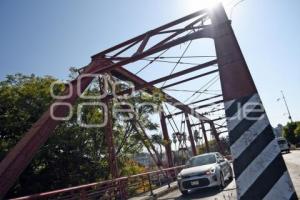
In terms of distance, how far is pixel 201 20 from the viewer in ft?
33.7

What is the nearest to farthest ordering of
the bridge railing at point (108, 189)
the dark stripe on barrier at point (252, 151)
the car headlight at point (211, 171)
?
the dark stripe on barrier at point (252, 151)
the bridge railing at point (108, 189)
the car headlight at point (211, 171)

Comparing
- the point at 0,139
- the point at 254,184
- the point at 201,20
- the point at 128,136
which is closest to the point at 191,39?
the point at 201,20

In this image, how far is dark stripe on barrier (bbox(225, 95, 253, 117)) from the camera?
25.0 feet

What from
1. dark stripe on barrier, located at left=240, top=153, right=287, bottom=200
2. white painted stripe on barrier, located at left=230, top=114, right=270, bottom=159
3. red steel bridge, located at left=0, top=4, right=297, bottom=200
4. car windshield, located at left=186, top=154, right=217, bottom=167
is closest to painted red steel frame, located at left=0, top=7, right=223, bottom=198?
red steel bridge, located at left=0, top=4, right=297, bottom=200

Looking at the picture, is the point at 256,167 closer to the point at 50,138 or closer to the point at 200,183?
the point at 200,183

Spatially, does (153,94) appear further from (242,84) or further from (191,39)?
(242,84)

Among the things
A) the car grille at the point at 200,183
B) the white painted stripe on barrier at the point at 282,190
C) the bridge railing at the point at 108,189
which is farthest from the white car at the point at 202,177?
the white painted stripe on barrier at the point at 282,190

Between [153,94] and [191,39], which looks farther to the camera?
[153,94]

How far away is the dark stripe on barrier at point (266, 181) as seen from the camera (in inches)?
253

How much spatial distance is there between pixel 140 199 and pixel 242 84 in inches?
261

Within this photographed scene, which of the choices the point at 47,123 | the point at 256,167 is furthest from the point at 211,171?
the point at 47,123

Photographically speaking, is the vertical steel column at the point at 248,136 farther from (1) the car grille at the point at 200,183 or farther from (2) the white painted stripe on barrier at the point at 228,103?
(1) the car grille at the point at 200,183

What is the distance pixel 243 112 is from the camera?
7.41m

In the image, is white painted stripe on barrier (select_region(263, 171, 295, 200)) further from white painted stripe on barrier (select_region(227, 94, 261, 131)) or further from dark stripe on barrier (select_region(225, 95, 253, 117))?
dark stripe on barrier (select_region(225, 95, 253, 117))
